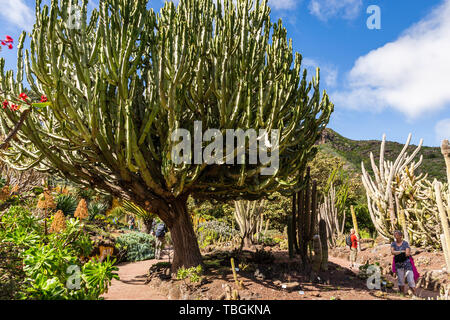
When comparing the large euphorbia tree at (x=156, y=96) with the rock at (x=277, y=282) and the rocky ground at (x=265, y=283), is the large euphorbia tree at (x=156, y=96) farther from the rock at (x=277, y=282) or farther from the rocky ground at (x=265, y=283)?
the rock at (x=277, y=282)

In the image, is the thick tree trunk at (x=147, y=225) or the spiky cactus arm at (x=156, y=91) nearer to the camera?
Result: the spiky cactus arm at (x=156, y=91)

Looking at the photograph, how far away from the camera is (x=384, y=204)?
8.83m

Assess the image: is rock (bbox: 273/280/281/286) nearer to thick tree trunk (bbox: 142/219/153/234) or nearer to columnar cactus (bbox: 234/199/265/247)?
columnar cactus (bbox: 234/199/265/247)

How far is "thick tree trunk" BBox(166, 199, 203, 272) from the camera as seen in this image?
5.59 m

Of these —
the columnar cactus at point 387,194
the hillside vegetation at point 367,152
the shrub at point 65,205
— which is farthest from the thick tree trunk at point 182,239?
the hillside vegetation at point 367,152

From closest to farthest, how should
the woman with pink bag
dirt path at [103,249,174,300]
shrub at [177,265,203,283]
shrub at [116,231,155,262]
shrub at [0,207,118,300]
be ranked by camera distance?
shrub at [0,207,118,300] → dirt path at [103,249,174,300] → the woman with pink bag → shrub at [177,265,203,283] → shrub at [116,231,155,262]

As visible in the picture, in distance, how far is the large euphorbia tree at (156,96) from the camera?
3.80 meters

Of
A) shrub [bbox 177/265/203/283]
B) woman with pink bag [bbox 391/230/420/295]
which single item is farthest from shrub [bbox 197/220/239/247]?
woman with pink bag [bbox 391/230/420/295]

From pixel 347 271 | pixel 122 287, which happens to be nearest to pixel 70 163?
pixel 122 287

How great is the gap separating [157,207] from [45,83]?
285 cm

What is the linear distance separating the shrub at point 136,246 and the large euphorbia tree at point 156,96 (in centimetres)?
421

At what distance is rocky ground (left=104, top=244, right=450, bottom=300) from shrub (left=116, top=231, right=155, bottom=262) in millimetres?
1775

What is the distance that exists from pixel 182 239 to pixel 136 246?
15.0 ft
